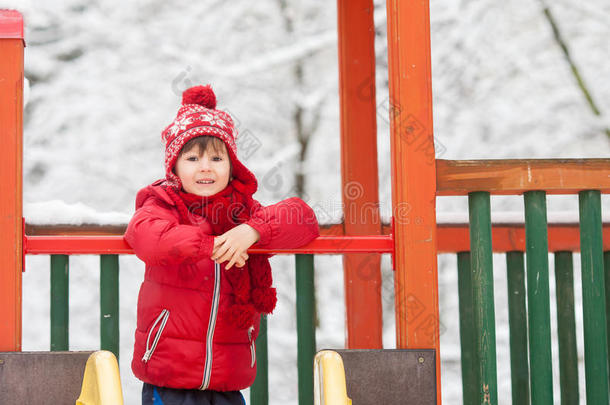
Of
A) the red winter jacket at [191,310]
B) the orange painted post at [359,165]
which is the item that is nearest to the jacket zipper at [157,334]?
the red winter jacket at [191,310]

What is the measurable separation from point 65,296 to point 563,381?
6.66 ft

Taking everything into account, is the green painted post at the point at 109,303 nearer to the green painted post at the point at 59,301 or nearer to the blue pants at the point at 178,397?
the green painted post at the point at 59,301

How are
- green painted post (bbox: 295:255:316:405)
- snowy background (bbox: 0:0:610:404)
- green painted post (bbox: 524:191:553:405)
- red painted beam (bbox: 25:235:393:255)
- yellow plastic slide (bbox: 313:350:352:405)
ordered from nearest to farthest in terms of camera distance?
1. yellow plastic slide (bbox: 313:350:352:405)
2. red painted beam (bbox: 25:235:393:255)
3. green painted post (bbox: 524:191:553:405)
4. green painted post (bbox: 295:255:316:405)
5. snowy background (bbox: 0:0:610:404)

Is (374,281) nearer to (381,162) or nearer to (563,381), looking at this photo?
(563,381)

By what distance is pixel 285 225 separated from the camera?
2.10 m

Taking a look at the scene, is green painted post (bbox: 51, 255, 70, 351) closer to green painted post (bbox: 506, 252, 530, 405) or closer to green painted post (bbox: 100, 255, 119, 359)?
green painted post (bbox: 100, 255, 119, 359)

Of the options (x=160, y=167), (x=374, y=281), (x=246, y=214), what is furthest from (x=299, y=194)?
(x=246, y=214)

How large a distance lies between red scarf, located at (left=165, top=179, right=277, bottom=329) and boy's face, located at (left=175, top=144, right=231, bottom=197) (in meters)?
0.02

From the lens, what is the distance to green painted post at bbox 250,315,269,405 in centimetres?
286

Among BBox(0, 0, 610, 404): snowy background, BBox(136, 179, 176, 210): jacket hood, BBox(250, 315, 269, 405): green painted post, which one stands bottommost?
BBox(250, 315, 269, 405): green painted post

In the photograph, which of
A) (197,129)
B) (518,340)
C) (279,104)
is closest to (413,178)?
(197,129)

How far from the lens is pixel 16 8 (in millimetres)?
2029

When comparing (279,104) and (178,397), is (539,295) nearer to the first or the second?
(178,397)

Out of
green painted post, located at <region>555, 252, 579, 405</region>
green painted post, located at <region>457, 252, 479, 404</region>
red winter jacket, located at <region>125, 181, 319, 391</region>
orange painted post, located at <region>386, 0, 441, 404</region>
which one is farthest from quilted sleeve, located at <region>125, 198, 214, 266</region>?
green painted post, located at <region>555, 252, 579, 405</region>
